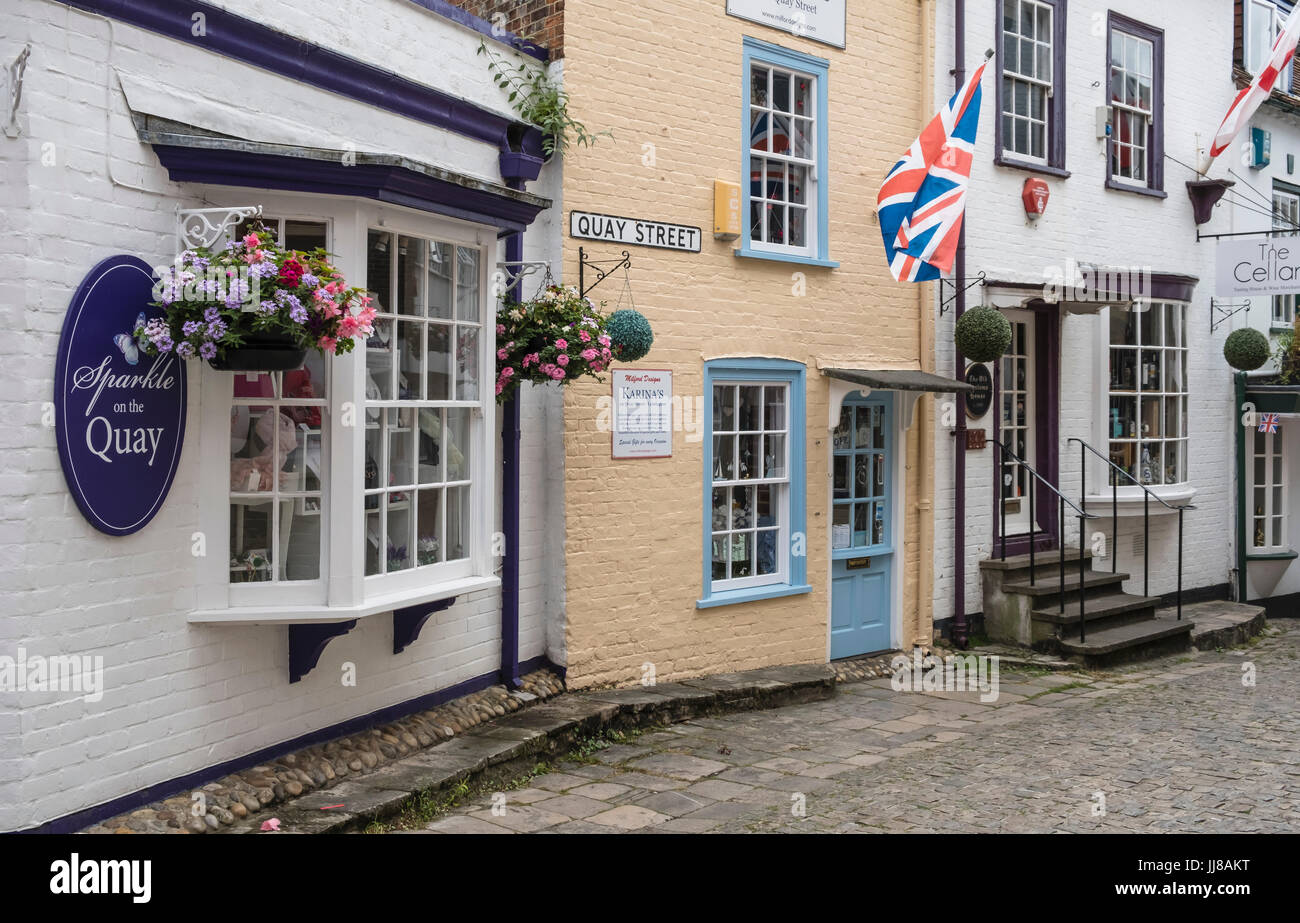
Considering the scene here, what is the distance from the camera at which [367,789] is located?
577 centimetres

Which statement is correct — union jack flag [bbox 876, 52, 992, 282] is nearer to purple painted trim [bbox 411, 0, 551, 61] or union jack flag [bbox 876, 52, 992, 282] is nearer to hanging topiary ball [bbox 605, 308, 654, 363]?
hanging topiary ball [bbox 605, 308, 654, 363]

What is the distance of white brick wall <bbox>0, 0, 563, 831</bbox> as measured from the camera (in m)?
4.55

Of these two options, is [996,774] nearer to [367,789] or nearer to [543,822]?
[543,822]

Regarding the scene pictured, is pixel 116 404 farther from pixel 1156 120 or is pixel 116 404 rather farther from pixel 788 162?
pixel 1156 120

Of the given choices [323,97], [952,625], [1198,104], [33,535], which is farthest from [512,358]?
[1198,104]

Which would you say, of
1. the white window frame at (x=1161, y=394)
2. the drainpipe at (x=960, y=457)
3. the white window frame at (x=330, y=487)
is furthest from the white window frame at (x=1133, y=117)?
the white window frame at (x=330, y=487)

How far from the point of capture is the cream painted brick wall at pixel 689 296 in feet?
26.1

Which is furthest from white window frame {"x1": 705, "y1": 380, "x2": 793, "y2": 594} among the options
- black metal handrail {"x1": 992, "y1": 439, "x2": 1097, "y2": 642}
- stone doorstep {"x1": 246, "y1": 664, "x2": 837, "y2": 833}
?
black metal handrail {"x1": 992, "y1": 439, "x2": 1097, "y2": 642}

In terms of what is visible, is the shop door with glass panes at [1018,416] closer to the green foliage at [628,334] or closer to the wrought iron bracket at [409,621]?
the green foliage at [628,334]

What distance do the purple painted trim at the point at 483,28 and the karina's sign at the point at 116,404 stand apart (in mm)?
2807

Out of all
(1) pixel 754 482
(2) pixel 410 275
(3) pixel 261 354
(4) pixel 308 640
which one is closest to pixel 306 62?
(2) pixel 410 275

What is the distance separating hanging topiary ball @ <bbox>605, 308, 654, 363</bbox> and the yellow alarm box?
1.38 m

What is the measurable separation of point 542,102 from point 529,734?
3.97 metres

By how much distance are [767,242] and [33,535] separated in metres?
6.01
